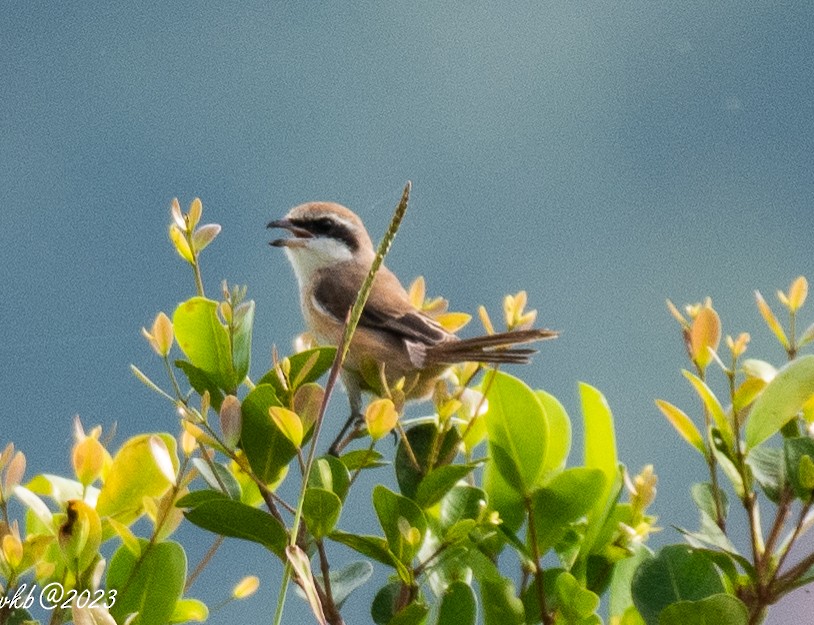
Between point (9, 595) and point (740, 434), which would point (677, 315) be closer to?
point (740, 434)

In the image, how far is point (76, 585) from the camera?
85cm

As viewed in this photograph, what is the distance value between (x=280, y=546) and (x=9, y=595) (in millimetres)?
218

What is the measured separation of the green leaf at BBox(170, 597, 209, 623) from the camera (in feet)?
3.07

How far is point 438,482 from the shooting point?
0.96m

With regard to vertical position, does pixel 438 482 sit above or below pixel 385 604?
above

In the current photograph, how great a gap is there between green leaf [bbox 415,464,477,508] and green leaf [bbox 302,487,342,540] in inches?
4.4

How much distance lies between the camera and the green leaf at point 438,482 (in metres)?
0.95

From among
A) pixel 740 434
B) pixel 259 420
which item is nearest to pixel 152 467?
pixel 259 420

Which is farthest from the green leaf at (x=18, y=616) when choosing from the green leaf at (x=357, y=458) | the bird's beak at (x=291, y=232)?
the bird's beak at (x=291, y=232)

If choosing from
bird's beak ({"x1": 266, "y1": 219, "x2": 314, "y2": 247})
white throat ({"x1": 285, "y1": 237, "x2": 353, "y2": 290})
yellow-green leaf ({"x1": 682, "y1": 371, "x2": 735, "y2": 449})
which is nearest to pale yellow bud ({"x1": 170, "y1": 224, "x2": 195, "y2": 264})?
yellow-green leaf ({"x1": 682, "y1": 371, "x2": 735, "y2": 449})

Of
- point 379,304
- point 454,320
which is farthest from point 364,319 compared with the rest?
point 454,320

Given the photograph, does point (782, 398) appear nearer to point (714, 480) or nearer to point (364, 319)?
point (714, 480)

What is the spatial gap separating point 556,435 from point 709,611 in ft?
0.84

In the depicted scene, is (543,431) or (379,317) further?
(379,317)
